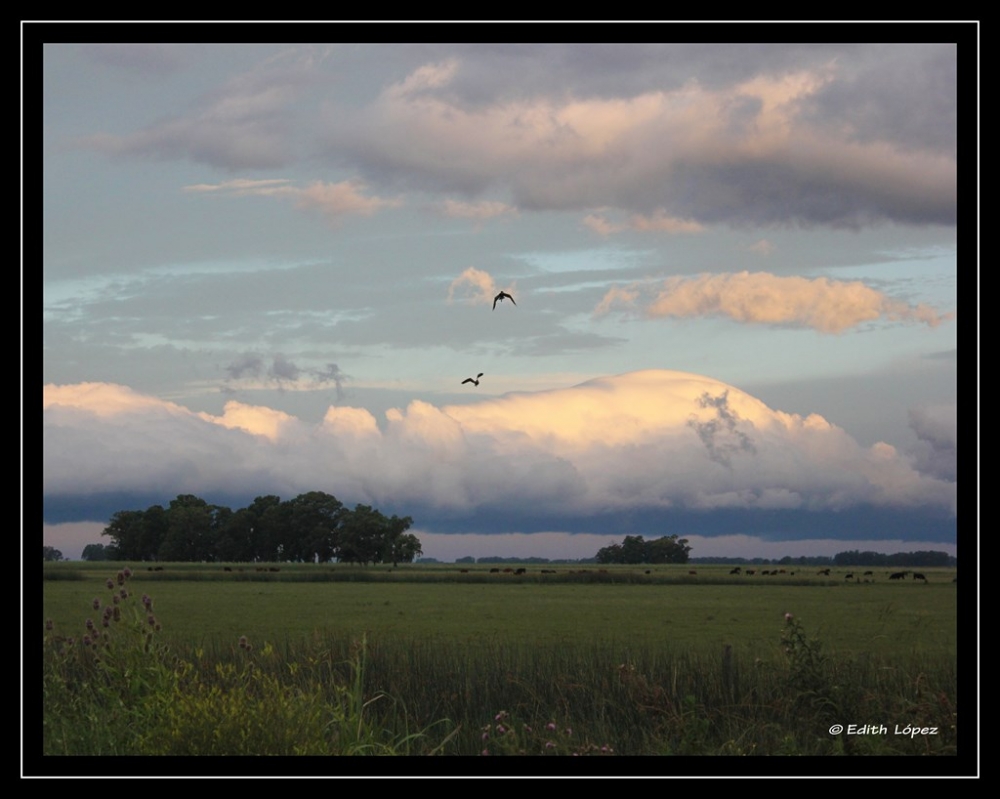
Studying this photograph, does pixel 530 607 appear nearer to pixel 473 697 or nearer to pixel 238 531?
pixel 238 531

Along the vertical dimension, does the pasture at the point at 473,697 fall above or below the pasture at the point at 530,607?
above

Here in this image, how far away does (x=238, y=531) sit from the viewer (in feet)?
161

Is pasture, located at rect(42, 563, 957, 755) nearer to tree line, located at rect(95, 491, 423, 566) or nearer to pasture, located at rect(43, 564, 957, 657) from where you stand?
pasture, located at rect(43, 564, 957, 657)

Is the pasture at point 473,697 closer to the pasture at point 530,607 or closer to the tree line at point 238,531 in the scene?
the pasture at point 530,607

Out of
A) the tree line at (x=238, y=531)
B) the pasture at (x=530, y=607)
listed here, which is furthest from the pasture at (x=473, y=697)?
the tree line at (x=238, y=531)

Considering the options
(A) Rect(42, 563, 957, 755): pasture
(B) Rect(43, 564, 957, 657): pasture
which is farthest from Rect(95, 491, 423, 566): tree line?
(A) Rect(42, 563, 957, 755): pasture

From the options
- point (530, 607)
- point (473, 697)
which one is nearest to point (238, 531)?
point (530, 607)

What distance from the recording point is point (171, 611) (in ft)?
123

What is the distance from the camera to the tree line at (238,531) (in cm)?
4384

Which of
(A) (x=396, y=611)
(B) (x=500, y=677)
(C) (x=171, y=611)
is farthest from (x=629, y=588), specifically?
(B) (x=500, y=677)

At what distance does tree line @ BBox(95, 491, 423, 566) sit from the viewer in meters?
43.8

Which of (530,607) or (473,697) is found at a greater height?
(473,697)
